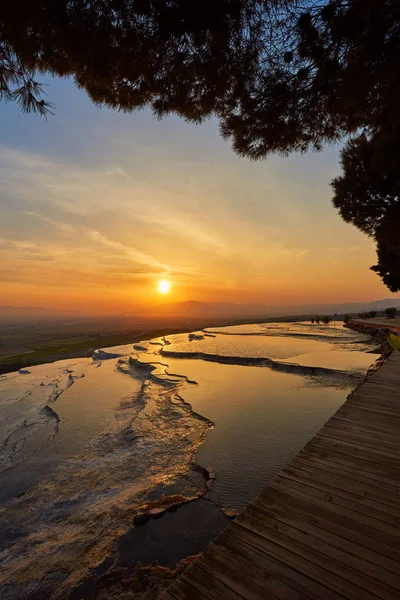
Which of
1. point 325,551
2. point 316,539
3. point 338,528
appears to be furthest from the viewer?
point 338,528

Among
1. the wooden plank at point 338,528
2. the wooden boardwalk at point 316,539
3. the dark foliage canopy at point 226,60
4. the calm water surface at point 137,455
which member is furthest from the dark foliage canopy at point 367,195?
the wooden plank at point 338,528

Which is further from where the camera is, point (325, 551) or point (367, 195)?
point (367, 195)

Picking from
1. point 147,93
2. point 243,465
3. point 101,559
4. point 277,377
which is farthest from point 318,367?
point 147,93

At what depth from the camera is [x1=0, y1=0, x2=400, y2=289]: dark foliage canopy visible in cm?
449

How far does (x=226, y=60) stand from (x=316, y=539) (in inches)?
298

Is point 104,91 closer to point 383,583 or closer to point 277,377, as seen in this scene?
point 383,583

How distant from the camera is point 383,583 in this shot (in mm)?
2594

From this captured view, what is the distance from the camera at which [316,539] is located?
122 inches

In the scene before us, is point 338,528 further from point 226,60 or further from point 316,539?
point 226,60

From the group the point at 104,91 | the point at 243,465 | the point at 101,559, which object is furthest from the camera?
the point at 243,465

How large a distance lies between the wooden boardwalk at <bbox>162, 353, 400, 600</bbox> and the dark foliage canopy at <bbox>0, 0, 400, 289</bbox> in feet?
21.3

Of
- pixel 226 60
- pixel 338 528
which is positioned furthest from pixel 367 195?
pixel 338 528

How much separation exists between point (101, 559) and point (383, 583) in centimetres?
412

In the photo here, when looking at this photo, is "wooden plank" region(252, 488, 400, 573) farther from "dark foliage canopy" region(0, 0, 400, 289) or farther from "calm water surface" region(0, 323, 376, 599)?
"dark foliage canopy" region(0, 0, 400, 289)
